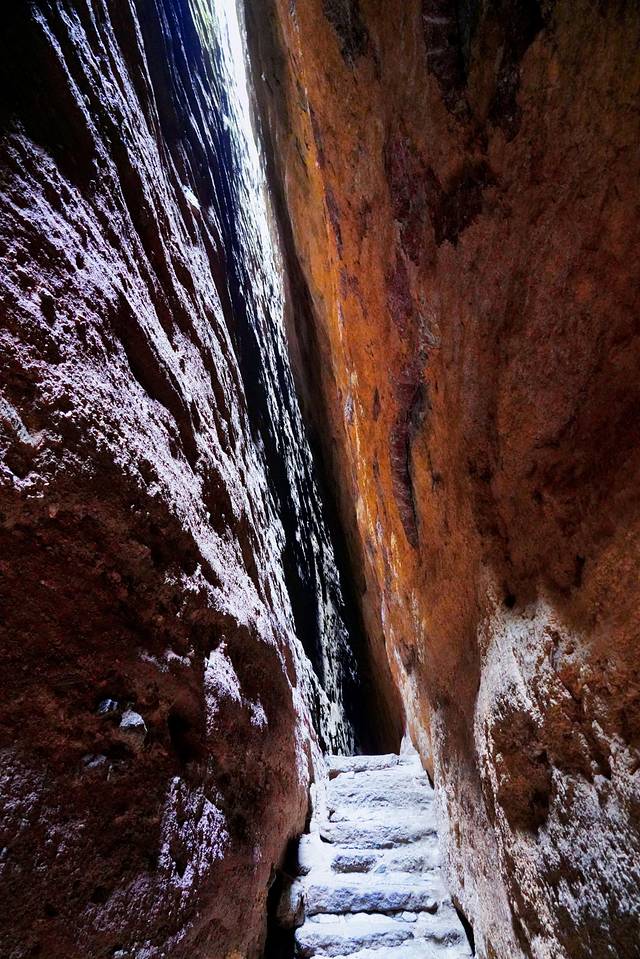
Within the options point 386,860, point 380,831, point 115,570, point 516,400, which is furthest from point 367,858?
point 516,400

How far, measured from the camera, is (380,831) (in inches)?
116

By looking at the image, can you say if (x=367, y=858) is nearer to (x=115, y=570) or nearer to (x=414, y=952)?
(x=414, y=952)

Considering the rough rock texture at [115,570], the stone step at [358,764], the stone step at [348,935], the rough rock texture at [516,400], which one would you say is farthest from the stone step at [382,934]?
the stone step at [358,764]

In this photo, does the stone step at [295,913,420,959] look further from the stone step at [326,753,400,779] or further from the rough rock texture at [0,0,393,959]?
the stone step at [326,753,400,779]

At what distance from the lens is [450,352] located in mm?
1921

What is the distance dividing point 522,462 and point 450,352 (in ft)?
2.11

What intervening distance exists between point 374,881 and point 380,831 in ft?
1.19

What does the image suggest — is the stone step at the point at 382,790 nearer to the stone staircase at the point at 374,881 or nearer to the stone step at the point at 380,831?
the stone staircase at the point at 374,881

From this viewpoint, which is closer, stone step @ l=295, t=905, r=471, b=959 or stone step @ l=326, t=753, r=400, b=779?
stone step @ l=295, t=905, r=471, b=959

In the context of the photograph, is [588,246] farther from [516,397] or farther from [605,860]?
[605,860]

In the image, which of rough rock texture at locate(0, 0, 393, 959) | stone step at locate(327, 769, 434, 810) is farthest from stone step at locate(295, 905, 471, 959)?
stone step at locate(327, 769, 434, 810)

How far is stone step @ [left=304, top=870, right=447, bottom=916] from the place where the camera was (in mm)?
2441

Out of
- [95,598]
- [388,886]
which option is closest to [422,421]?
[95,598]

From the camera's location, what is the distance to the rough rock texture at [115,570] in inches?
42.9
